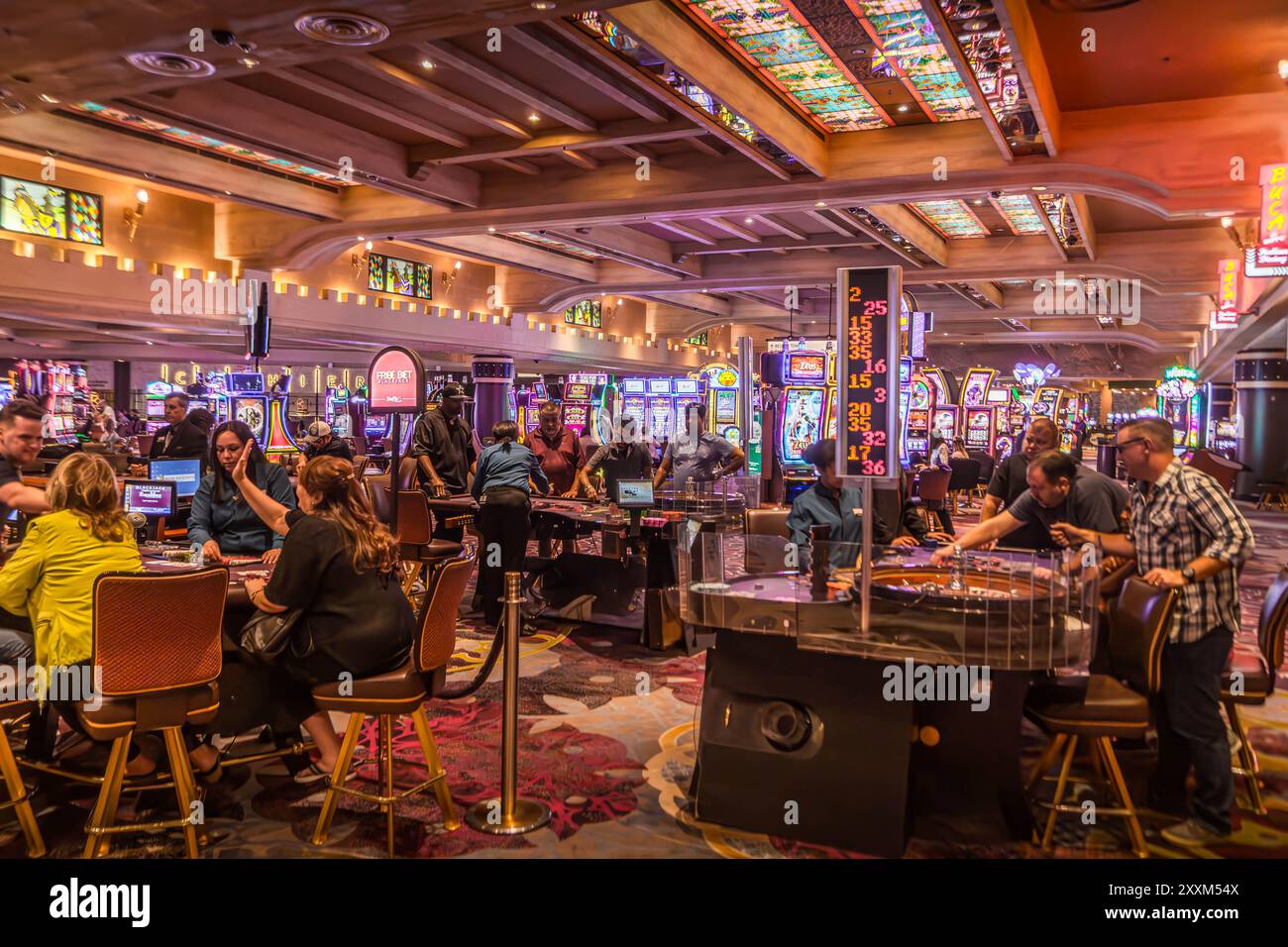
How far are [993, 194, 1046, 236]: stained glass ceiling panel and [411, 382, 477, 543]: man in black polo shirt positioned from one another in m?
5.61

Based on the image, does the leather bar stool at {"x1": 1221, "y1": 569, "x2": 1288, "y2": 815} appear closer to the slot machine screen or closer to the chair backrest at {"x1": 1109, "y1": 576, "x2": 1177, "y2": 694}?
the chair backrest at {"x1": 1109, "y1": 576, "x2": 1177, "y2": 694}

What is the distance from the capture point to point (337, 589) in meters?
3.35

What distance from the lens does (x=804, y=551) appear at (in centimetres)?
333

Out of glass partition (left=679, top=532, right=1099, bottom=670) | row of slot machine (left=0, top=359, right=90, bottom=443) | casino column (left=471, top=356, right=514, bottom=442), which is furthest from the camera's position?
casino column (left=471, top=356, right=514, bottom=442)

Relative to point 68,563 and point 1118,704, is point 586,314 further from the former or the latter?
point 1118,704

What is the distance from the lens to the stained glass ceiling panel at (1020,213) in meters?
9.79

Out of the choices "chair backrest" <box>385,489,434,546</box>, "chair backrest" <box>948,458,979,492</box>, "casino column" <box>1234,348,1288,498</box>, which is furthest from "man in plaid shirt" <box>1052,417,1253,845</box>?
"casino column" <box>1234,348,1288,498</box>

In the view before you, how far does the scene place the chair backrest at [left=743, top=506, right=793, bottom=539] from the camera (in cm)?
529

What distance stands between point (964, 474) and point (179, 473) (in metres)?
11.5

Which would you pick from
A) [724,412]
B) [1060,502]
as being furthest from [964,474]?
[1060,502]

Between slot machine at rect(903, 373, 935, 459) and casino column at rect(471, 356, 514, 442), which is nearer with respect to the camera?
slot machine at rect(903, 373, 935, 459)

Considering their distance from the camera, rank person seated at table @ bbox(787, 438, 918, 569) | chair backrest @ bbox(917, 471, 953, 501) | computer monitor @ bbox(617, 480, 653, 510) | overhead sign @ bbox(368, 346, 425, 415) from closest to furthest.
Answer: person seated at table @ bbox(787, 438, 918, 569), overhead sign @ bbox(368, 346, 425, 415), computer monitor @ bbox(617, 480, 653, 510), chair backrest @ bbox(917, 471, 953, 501)

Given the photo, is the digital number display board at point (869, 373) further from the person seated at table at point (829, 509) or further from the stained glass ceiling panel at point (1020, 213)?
the stained glass ceiling panel at point (1020, 213)

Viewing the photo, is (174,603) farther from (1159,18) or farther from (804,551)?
(1159,18)
